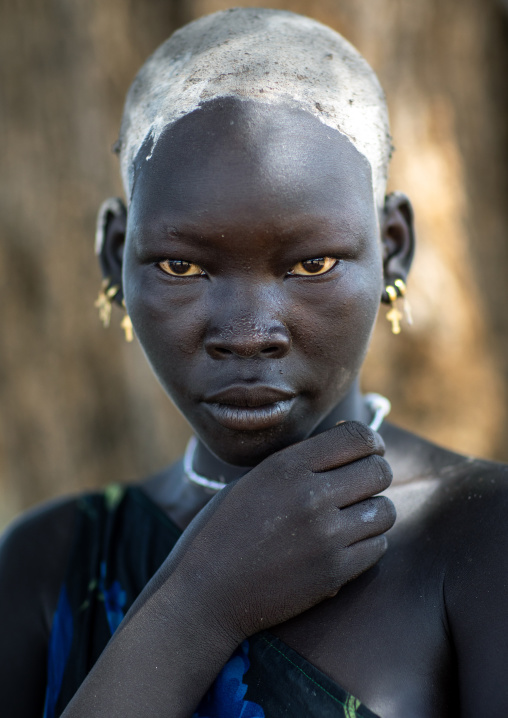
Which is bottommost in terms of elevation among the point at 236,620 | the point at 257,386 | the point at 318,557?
the point at 236,620

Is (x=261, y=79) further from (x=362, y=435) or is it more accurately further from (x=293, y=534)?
(x=293, y=534)

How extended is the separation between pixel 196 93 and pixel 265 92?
0.14 m

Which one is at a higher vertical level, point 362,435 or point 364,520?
point 362,435

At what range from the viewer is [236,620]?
1456mm

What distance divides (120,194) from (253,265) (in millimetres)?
2807

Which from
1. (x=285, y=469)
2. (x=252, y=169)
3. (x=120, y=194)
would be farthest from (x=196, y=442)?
(x=120, y=194)

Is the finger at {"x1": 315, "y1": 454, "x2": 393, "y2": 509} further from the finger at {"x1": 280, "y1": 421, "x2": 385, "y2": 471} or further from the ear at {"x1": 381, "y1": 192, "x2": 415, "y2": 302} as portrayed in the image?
the ear at {"x1": 381, "y1": 192, "x2": 415, "y2": 302}

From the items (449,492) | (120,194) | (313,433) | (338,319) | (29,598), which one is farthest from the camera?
(120,194)

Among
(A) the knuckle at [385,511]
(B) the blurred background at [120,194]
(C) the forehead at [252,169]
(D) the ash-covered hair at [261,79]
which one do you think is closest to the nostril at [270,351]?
(C) the forehead at [252,169]

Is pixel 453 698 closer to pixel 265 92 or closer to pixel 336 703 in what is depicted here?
pixel 336 703

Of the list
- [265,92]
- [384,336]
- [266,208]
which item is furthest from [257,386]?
[384,336]


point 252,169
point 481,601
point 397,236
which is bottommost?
point 481,601

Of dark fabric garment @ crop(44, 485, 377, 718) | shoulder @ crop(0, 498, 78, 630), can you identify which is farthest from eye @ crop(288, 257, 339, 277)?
shoulder @ crop(0, 498, 78, 630)

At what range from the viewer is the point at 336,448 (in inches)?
58.4
